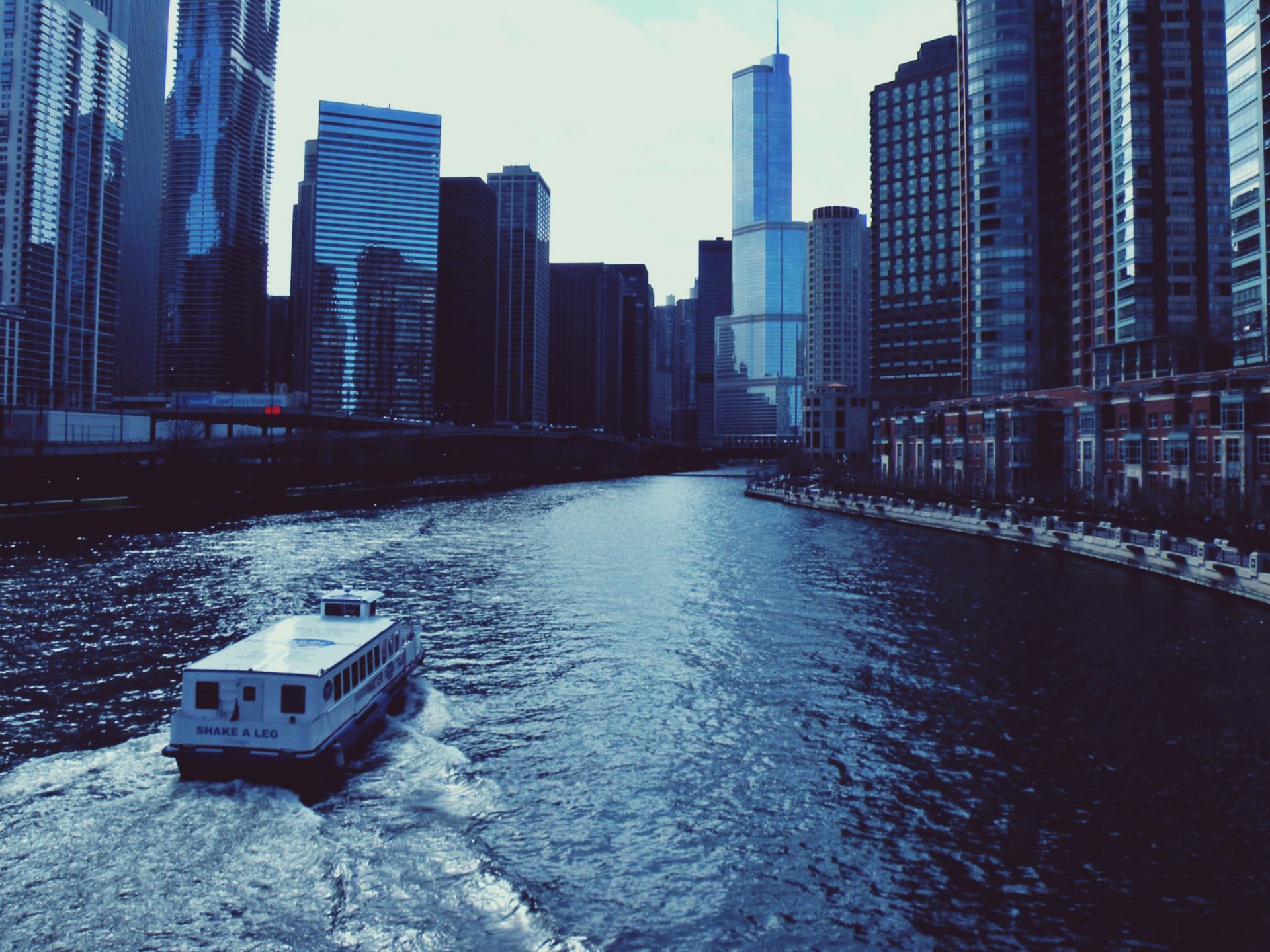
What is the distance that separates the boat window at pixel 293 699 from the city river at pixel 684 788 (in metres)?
2.36

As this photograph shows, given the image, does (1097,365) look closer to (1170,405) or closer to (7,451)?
(1170,405)

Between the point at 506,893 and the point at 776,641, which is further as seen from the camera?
the point at 776,641

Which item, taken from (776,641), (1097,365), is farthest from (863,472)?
(776,641)

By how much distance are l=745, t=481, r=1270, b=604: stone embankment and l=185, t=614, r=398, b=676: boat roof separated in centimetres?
5364

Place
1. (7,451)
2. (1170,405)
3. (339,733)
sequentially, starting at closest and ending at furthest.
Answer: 1. (339,733)
2. (1170,405)
3. (7,451)

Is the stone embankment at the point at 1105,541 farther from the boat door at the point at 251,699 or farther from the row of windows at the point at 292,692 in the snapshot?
the boat door at the point at 251,699

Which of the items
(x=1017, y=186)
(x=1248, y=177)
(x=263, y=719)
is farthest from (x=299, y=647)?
(x=1017, y=186)

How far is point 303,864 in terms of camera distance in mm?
22016

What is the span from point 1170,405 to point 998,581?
45.3 metres

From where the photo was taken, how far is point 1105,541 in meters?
74.1

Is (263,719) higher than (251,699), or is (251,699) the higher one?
(251,699)

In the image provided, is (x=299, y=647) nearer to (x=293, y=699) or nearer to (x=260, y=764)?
(x=293, y=699)

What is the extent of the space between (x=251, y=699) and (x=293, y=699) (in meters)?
1.24

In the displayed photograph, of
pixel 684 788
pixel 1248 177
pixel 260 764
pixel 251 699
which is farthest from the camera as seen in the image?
pixel 1248 177
